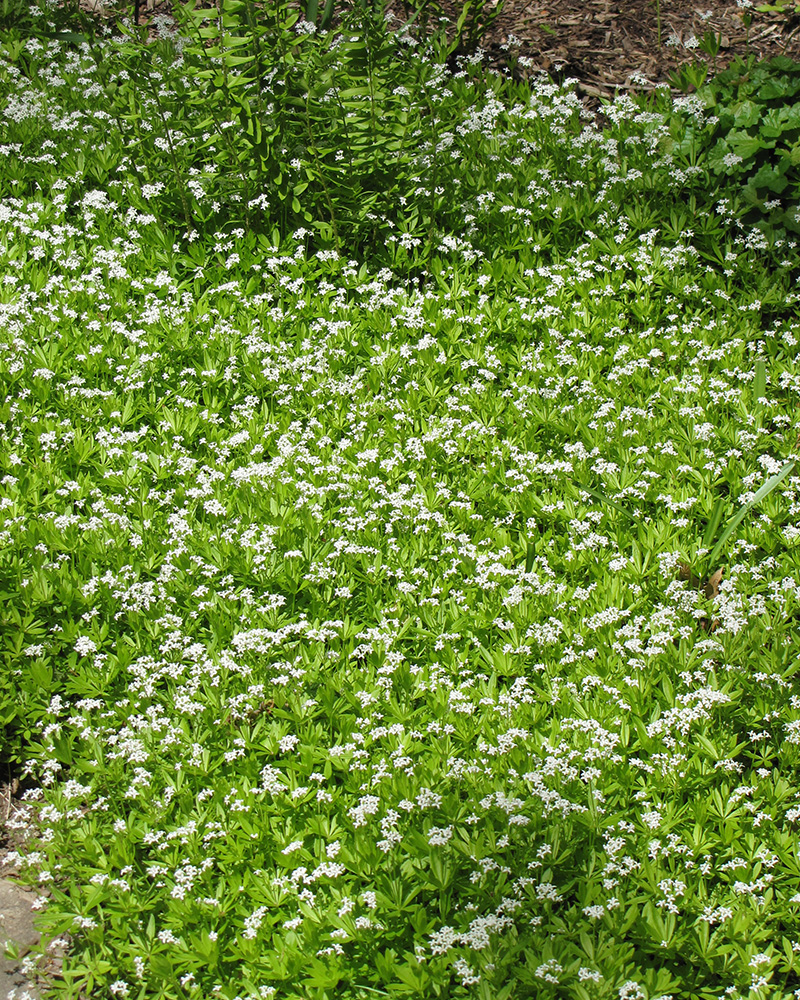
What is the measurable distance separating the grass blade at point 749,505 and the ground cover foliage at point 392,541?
5 centimetres

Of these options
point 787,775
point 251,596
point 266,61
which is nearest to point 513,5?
Result: point 266,61

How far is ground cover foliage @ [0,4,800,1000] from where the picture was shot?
3.50m

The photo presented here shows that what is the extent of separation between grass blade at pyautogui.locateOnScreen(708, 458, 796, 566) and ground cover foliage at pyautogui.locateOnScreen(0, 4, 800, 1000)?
0.05 m

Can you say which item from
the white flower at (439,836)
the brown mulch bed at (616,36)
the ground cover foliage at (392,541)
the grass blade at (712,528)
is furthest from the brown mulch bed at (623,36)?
the white flower at (439,836)

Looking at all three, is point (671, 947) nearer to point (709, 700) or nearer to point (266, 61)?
point (709, 700)

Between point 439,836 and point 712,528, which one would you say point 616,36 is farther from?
point 439,836

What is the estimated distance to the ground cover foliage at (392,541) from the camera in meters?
3.50

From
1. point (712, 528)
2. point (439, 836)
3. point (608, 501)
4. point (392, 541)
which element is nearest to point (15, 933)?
point (439, 836)

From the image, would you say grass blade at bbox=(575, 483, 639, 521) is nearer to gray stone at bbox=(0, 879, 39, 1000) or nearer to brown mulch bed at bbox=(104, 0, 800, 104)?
gray stone at bbox=(0, 879, 39, 1000)

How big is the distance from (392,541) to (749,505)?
190 centimetres

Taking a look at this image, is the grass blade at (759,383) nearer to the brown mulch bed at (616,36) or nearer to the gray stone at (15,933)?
the brown mulch bed at (616,36)

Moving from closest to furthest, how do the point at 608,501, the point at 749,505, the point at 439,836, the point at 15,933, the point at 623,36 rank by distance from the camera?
1. the point at 439,836
2. the point at 15,933
3. the point at 749,505
4. the point at 608,501
5. the point at 623,36

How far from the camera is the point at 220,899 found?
3.57 meters

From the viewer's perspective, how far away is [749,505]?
193 inches
